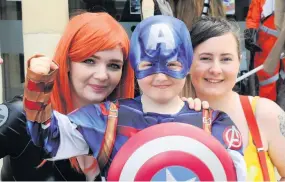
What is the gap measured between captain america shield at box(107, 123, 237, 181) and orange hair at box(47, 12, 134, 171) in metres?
0.38

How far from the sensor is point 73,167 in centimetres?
167

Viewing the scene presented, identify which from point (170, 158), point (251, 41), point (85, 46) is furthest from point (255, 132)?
point (251, 41)

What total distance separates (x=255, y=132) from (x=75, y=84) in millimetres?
675

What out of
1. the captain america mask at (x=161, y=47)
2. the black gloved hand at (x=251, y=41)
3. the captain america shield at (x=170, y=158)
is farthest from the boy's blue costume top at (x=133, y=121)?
the black gloved hand at (x=251, y=41)

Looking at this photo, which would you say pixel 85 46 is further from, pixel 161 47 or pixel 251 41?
pixel 251 41

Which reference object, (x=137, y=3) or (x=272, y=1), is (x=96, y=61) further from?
(x=137, y=3)

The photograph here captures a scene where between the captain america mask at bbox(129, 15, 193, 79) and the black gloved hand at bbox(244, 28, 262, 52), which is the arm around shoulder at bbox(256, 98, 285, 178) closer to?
the captain america mask at bbox(129, 15, 193, 79)

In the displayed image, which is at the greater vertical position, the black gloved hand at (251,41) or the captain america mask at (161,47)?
the captain america mask at (161,47)

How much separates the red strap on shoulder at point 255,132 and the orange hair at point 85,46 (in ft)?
1.44

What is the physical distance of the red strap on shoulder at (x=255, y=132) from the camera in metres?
1.75

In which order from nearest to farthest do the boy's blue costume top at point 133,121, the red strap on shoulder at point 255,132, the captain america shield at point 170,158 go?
the captain america shield at point 170,158, the boy's blue costume top at point 133,121, the red strap on shoulder at point 255,132

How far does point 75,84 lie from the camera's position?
67.8 inches

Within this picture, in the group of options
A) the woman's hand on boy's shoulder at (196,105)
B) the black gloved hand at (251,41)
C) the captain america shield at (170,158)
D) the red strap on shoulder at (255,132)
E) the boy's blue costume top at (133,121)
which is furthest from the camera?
the black gloved hand at (251,41)

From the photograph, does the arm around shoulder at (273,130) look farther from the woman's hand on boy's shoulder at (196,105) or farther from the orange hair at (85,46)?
the orange hair at (85,46)
